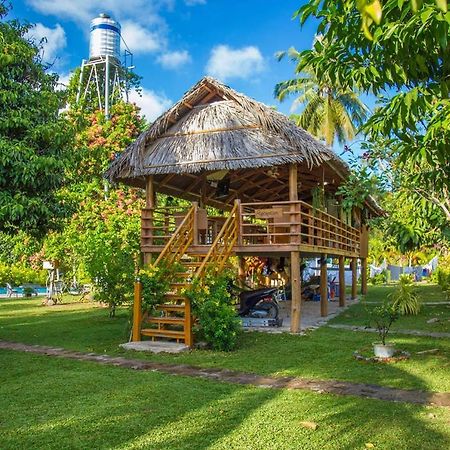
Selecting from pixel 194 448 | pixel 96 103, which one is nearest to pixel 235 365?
pixel 194 448

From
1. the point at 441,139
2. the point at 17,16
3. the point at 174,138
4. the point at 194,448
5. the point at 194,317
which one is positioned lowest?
the point at 194,448

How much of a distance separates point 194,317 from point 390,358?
3.03m

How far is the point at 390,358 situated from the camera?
6.91m

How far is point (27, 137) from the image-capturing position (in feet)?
25.9

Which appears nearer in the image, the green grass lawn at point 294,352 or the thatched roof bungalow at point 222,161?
the green grass lawn at point 294,352

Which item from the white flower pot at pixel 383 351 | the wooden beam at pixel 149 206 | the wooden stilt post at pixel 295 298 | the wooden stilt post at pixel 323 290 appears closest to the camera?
the white flower pot at pixel 383 351

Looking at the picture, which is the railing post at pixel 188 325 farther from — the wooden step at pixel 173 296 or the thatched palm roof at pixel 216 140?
the thatched palm roof at pixel 216 140

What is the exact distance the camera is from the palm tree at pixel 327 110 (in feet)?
84.8

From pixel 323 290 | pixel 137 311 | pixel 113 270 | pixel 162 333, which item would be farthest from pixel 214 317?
pixel 323 290

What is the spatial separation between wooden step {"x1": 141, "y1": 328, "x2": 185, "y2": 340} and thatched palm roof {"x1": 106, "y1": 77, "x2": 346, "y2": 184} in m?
3.41

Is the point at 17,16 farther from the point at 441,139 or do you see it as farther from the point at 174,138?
the point at 441,139

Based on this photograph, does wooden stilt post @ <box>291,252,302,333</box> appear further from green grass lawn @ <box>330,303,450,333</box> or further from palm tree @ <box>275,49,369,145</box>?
palm tree @ <box>275,49,369,145</box>

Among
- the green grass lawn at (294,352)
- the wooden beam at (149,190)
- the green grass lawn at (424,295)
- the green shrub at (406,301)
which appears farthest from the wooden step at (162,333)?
the green grass lawn at (424,295)

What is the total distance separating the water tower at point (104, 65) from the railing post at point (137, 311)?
20083mm
